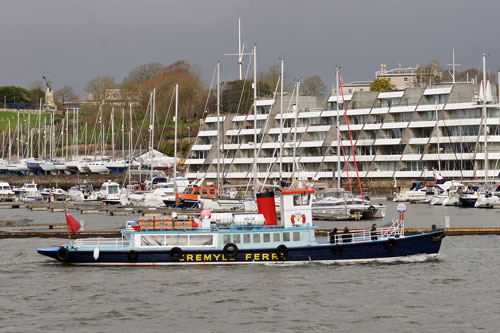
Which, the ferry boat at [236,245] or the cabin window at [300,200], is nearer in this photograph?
the ferry boat at [236,245]

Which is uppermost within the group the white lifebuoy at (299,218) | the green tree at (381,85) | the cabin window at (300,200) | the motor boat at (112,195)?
the green tree at (381,85)

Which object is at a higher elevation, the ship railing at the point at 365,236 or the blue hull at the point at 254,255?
the ship railing at the point at 365,236

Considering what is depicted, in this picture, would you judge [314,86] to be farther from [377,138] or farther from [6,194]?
[6,194]

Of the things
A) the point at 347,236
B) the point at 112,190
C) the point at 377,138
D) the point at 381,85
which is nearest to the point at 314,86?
the point at 381,85

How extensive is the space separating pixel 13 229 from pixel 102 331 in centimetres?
3687

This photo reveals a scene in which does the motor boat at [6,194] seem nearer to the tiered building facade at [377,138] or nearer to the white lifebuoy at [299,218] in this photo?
the tiered building facade at [377,138]

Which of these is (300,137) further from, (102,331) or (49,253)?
(102,331)

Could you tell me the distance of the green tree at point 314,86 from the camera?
185 meters

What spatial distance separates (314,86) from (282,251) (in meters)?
142

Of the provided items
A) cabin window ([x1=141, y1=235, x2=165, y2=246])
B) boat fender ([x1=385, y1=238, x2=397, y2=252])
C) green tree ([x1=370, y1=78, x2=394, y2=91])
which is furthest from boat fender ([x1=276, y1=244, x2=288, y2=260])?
green tree ([x1=370, y1=78, x2=394, y2=91])

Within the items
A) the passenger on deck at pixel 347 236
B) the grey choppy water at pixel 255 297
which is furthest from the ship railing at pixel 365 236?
the grey choppy water at pixel 255 297

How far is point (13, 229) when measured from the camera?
68.8 meters

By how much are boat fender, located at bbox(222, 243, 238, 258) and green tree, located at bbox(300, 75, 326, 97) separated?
13966 cm

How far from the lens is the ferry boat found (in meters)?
47.1
